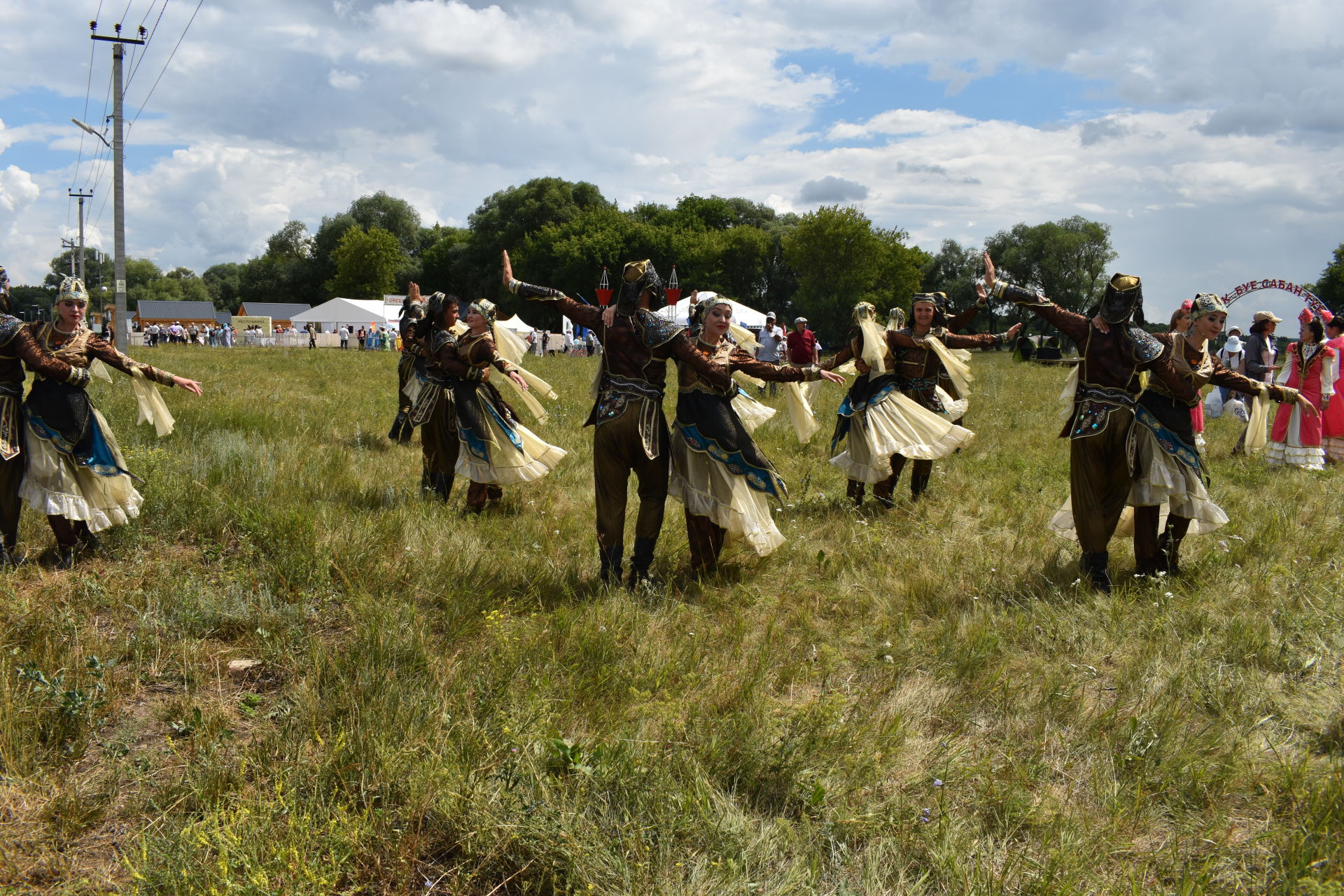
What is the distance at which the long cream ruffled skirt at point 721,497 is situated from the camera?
561 cm

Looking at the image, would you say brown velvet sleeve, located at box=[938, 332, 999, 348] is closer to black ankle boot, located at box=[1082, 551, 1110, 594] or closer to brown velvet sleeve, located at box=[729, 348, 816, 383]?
black ankle boot, located at box=[1082, 551, 1110, 594]

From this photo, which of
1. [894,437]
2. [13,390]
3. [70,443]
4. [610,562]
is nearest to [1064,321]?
[894,437]

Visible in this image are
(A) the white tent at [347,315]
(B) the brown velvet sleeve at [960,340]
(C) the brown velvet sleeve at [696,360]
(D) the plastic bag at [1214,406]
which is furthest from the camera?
(A) the white tent at [347,315]

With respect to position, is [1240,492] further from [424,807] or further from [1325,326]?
[424,807]

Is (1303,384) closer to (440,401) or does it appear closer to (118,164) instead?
(440,401)

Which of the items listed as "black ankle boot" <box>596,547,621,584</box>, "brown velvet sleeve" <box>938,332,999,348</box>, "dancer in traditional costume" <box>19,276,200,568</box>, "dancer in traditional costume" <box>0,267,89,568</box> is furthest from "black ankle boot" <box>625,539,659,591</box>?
"brown velvet sleeve" <box>938,332,999,348</box>

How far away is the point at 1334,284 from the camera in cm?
5756

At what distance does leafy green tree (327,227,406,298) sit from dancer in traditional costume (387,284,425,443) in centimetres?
6842

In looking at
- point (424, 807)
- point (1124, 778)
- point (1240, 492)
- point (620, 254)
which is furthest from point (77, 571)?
point (620, 254)

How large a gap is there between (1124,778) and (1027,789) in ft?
1.58

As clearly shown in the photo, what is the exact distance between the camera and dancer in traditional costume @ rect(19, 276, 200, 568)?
558cm

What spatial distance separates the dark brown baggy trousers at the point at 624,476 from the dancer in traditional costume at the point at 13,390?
3467 mm

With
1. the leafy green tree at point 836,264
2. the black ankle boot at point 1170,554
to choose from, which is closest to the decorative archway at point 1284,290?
the black ankle boot at point 1170,554

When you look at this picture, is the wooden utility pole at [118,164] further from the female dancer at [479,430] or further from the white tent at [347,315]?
the white tent at [347,315]
